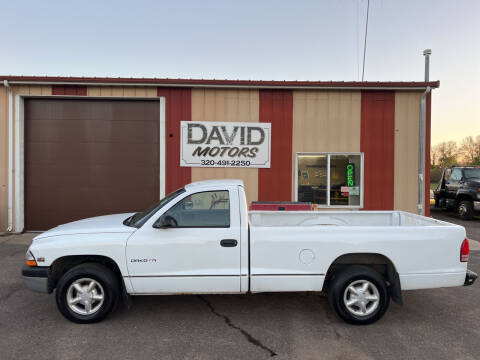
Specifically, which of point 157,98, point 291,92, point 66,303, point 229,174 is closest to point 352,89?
point 291,92

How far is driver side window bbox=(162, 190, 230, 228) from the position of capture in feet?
12.2

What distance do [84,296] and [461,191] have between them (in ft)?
45.8

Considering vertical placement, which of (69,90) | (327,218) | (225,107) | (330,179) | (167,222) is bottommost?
(327,218)

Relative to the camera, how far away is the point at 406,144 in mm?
8531

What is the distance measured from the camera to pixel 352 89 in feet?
28.0

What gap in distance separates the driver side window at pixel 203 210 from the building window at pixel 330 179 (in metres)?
5.14

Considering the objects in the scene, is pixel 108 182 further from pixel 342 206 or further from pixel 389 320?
pixel 389 320

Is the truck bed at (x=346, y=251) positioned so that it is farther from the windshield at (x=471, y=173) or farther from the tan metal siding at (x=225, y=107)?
the windshield at (x=471, y=173)

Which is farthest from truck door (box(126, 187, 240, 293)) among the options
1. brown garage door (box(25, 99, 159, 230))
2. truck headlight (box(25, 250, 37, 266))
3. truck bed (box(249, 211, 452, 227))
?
brown garage door (box(25, 99, 159, 230))

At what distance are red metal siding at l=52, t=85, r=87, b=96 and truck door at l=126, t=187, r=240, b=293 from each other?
→ 21.1 ft

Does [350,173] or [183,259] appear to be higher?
[350,173]

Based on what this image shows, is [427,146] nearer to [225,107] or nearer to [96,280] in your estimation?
[225,107]

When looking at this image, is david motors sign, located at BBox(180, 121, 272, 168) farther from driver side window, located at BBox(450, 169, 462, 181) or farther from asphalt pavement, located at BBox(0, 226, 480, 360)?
driver side window, located at BBox(450, 169, 462, 181)

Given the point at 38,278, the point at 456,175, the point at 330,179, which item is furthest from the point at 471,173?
the point at 38,278
